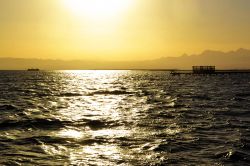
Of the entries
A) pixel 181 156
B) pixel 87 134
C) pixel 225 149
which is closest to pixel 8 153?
pixel 87 134

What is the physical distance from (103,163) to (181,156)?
376cm

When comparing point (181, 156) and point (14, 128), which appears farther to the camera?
point (14, 128)

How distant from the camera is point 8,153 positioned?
715 inches

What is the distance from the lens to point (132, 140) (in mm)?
21672

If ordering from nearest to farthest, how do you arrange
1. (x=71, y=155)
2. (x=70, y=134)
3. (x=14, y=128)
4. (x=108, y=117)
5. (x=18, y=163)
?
(x=18, y=163)
(x=71, y=155)
(x=70, y=134)
(x=14, y=128)
(x=108, y=117)

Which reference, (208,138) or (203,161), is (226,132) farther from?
(203,161)

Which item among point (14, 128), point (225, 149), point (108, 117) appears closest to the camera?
point (225, 149)

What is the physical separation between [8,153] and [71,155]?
9.67 feet

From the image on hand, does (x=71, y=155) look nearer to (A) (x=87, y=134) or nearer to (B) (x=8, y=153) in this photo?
(B) (x=8, y=153)

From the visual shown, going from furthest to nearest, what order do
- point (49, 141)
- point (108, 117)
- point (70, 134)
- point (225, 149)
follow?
point (108, 117) < point (70, 134) < point (49, 141) < point (225, 149)

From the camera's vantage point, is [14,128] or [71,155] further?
[14,128]

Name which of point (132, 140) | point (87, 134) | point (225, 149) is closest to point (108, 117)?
point (87, 134)

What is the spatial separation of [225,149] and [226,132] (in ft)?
16.8

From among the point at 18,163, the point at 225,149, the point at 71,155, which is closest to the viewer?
the point at 18,163
